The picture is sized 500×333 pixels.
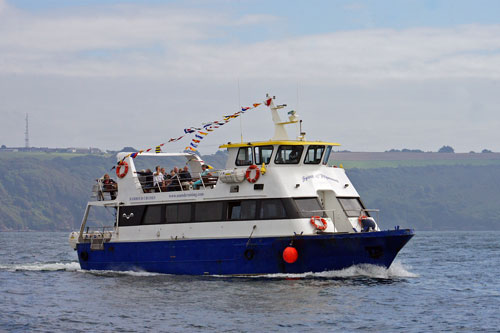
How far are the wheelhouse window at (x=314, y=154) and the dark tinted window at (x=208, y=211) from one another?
3.67 metres

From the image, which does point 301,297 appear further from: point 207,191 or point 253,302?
point 207,191

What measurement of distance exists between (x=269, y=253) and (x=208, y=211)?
311 centimetres

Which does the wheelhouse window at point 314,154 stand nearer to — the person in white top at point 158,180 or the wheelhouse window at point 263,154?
the wheelhouse window at point 263,154

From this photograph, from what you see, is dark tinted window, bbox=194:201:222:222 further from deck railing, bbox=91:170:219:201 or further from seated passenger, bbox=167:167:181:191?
seated passenger, bbox=167:167:181:191

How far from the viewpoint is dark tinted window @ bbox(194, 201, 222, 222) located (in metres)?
29.7

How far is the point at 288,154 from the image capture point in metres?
29.9

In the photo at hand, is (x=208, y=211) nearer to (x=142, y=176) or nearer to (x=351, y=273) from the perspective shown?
(x=142, y=176)

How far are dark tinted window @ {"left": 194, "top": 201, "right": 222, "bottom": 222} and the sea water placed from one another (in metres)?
2.17

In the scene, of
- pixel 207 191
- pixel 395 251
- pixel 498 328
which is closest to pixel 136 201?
pixel 207 191

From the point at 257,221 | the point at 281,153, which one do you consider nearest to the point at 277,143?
the point at 281,153

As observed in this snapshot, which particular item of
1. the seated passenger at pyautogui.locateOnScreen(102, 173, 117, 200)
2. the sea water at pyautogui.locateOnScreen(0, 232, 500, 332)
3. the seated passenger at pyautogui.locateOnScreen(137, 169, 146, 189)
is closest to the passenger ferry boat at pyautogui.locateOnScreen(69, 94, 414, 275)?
the seated passenger at pyautogui.locateOnScreen(137, 169, 146, 189)

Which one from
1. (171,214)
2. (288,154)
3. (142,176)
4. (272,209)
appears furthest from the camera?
(142,176)

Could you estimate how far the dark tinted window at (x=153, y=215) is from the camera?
3119 cm

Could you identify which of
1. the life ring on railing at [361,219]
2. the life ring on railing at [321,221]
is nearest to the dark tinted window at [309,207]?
the life ring on railing at [321,221]
